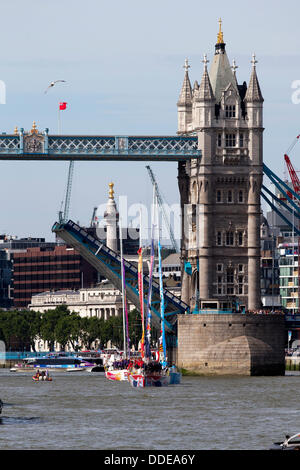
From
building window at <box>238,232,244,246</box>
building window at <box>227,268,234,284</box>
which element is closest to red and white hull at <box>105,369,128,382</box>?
building window at <box>227,268,234,284</box>

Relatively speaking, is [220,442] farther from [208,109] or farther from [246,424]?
[208,109]

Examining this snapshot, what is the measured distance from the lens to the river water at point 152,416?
197ft

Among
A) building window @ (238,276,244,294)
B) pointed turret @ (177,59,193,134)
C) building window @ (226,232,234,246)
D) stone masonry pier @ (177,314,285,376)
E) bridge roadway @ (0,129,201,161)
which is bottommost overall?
stone masonry pier @ (177,314,285,376)

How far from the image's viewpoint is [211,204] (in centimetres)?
12006

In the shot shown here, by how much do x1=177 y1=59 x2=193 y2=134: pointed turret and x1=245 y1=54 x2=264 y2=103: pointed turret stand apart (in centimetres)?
571

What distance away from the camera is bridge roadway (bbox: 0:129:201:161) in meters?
119

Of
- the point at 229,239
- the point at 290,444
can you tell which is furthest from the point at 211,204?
the point at 290,444

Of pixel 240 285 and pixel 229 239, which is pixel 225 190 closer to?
pixel 229 239

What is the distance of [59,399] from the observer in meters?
88.4

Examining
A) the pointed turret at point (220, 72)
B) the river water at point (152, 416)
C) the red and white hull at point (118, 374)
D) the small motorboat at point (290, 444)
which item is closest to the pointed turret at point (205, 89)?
the pointed turret at point (220, 72)

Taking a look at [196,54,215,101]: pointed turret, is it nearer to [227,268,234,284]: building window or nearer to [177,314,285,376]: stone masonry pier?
[227,268,234,284]: building window

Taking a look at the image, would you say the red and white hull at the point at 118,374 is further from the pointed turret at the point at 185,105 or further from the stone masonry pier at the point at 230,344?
the pointed turret at the point at 185,105
